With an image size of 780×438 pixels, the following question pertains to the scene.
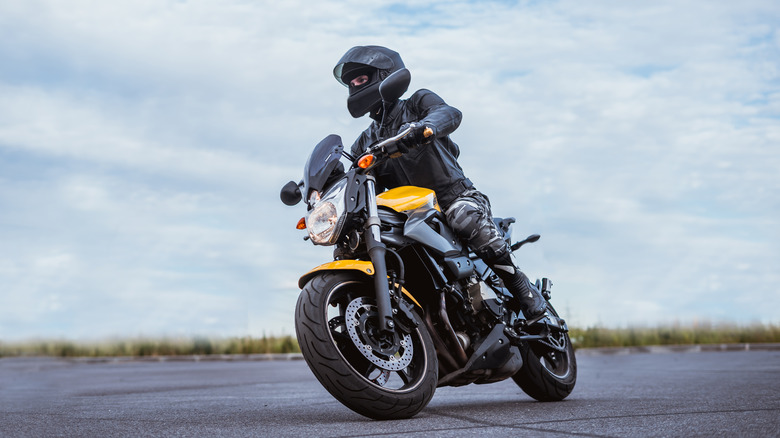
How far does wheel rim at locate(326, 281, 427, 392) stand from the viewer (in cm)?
412

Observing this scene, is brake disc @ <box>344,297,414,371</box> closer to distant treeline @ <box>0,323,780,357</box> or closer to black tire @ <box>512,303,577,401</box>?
black tire @ <box>512,303,577,401</box>

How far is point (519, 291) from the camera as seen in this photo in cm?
549

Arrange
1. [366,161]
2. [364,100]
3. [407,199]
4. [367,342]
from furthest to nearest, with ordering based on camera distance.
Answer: [364,100]
[407,199]
[366,161]
[367,342]

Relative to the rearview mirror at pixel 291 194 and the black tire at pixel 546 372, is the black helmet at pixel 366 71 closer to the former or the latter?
the rearview mirror at pixel 291 194

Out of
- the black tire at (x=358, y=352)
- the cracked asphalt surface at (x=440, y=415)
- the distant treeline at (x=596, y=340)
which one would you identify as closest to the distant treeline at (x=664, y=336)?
the distant treeline at (x=596, y=340)

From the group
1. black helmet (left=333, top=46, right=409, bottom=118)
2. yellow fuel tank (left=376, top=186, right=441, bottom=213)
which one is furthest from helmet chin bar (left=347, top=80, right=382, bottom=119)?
yellow fuel tank (left=376, top=186, right=441, bottom=213)

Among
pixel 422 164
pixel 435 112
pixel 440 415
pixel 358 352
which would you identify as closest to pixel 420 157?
pixel 422 164

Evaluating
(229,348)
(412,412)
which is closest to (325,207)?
(412,412)

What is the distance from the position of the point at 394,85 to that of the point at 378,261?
3.10 ft

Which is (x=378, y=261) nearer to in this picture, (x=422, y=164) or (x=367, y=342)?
(x=367, y=342)

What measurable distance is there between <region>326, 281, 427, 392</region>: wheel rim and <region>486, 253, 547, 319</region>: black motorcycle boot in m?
1.21

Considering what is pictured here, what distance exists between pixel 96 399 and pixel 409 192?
3558mm

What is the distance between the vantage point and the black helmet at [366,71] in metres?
5.00

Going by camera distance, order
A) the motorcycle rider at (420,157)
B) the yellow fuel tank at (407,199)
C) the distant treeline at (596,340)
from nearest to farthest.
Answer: the yellow fuel tank at (407,199) < the motorcycle rider at (420,157) < the distant treeline at (596,340)
